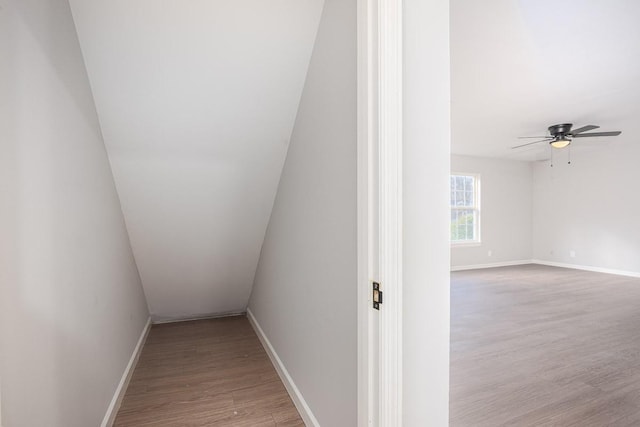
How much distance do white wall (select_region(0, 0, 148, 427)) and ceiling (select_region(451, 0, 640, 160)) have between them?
229 centimetres

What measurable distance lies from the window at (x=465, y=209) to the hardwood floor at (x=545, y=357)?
2.02 metres

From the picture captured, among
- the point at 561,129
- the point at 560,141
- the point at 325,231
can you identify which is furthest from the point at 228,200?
the point at 560,141

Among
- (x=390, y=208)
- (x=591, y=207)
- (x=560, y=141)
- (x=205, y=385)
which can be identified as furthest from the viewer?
(x=591, y=207)

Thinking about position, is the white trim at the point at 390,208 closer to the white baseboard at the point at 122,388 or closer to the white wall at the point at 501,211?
the white baseboard at the point at 122,388

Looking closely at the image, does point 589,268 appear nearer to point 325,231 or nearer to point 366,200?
point 325,231

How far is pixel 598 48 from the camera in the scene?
256 centimetres

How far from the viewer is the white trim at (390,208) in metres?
0.89

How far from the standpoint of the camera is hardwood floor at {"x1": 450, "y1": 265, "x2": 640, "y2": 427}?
176 cm

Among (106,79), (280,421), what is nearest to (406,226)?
(280,421)

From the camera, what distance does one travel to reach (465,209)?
260 inches

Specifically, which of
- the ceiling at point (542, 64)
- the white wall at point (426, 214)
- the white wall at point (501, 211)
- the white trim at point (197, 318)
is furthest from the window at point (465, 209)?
the white wall at point (426, 214)

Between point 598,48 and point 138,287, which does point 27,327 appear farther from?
point 598,48

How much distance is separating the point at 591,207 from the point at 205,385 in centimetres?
811

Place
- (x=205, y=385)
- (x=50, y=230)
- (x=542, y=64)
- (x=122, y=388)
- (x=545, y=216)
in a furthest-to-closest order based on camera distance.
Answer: (x=545, y=216), (x=542, y=64), (x=205, y=385), (x=122, y=388), (x=50, y=230)
